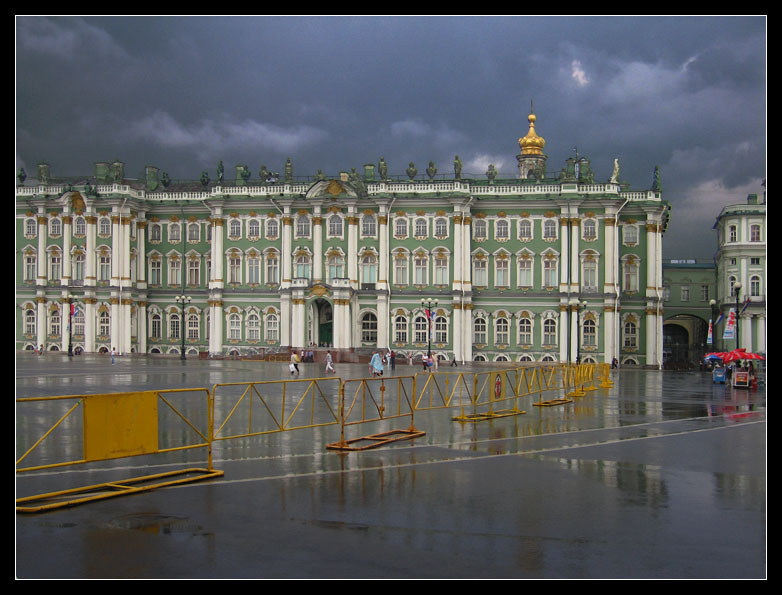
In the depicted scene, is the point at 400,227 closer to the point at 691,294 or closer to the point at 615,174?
the point at 615,174

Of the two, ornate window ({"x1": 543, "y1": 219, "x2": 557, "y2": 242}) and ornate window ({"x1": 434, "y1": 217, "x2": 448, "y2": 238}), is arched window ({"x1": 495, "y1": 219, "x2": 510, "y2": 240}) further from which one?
ornate window ({"x1": 434, "y1": 217, "x2": 448, "y2": 238})

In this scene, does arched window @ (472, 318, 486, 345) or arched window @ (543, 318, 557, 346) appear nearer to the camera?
arched window @ (543, 318, 557, 346)

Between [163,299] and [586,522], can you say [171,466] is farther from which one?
[163,299]

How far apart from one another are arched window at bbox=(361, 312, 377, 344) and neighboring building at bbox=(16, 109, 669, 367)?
14cm

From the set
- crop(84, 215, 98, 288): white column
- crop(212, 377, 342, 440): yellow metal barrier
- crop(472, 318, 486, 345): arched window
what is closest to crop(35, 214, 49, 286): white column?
crop(84, 215, 98, 288): white column

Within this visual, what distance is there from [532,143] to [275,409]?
6993 centimetres

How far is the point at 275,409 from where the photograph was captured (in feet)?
93.0

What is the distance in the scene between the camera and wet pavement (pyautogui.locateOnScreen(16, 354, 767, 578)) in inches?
414

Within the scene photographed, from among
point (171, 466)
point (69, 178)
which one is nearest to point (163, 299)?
point (69, 178)

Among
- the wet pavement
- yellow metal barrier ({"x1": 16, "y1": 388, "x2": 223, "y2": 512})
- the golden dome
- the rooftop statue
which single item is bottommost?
the wet pavement

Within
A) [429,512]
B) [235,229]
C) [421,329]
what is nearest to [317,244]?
[235,229]

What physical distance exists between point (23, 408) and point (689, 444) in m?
20.1

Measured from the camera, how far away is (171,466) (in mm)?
17234

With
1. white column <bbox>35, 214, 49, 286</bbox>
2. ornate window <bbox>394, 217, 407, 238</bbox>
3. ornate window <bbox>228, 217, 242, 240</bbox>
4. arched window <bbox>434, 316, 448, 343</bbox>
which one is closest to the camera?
arched window <bbox>434, 316, 448, 343</bbox>
